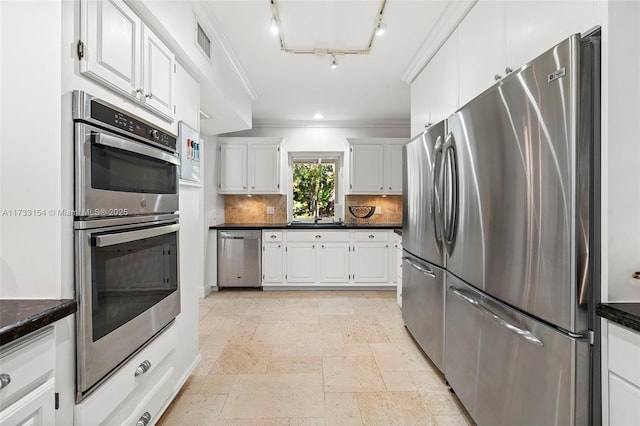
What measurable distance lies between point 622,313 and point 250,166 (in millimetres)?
4537

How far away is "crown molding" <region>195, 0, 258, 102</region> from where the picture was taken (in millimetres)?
2189

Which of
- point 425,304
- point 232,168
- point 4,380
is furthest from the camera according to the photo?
point 232,168

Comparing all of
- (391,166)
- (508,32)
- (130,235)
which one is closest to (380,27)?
(508,32)

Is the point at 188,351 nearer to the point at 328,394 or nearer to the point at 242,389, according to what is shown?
the point at 242,389

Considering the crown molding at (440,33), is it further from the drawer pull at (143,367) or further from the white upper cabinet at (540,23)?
the drawer pull at (143,367)

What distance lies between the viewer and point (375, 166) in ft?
16.3

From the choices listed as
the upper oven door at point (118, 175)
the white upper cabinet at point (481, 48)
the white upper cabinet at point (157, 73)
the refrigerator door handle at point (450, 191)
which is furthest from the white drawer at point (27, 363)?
the white upper cabinet at point (481, 48)

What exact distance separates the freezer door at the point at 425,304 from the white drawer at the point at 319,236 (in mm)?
1675

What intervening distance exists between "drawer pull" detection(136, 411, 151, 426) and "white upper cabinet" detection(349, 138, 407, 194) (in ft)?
12.9

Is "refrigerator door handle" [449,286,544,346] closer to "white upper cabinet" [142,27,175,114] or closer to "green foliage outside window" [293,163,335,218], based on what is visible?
"white upper cabinet" [142,27,175,114]

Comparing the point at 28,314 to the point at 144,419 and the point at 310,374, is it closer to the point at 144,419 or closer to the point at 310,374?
the point at 144,419

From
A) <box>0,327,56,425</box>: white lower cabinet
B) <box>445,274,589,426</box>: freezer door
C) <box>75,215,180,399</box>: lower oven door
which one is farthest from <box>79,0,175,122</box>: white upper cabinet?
<box>445,274,589,426</box>: freezer door

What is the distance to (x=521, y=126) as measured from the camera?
51.4 inches

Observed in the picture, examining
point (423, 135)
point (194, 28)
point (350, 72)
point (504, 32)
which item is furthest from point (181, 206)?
point (350, 72)
